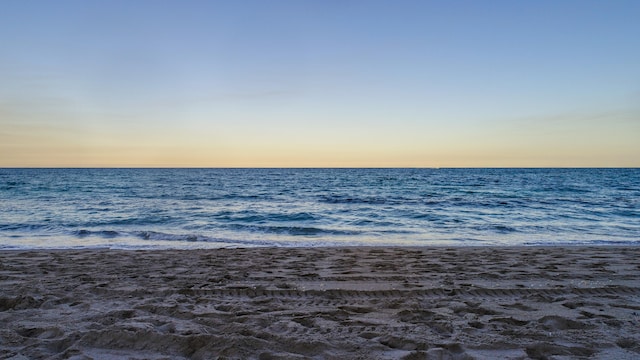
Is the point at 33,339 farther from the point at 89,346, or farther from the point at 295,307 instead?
the point at 295,307

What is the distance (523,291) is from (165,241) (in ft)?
34.6

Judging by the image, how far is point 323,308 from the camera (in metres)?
5.12

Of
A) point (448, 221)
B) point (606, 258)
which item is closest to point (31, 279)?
point (606, 258)

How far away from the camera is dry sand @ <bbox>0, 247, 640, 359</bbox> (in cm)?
384

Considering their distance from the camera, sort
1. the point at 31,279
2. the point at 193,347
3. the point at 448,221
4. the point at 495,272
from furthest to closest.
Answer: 1. the point at 448,221
2. the point at 495,272
3. the point at 31,279
4. the point at 193,347

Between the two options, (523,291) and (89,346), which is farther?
(523,291)

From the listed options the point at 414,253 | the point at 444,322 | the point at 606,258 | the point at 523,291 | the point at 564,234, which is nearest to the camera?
the point at 444,322

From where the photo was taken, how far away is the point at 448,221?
1773 cm

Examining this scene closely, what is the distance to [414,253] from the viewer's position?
9.43 metres

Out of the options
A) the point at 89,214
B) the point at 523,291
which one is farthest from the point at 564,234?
the point at 89,214

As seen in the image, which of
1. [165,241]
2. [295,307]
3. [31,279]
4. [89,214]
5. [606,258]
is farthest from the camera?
[89,214]

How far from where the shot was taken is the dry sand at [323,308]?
3.84m

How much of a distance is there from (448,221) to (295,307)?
1382cm

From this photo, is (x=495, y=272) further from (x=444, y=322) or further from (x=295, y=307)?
(x=295, y=307)
